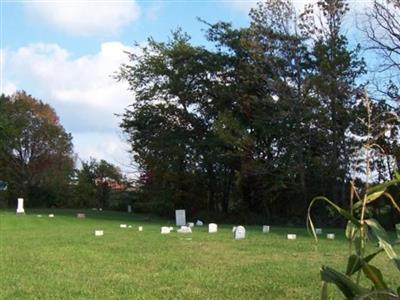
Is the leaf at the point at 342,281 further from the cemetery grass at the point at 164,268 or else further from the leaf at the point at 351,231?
the cemetery grass at the point at 164,268

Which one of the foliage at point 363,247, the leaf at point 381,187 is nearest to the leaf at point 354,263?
the foliage at point 363,247

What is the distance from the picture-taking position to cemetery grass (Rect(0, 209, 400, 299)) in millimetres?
7094

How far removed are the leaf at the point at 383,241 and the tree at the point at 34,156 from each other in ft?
155

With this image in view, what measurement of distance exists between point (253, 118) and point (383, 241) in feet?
93.0

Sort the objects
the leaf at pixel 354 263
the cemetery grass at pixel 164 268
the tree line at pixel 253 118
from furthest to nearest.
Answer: the tree line at pixel 253 118, the cemetery grass at pixel 164 268, the leaf at pixel 354 263

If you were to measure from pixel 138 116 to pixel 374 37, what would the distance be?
552 inches

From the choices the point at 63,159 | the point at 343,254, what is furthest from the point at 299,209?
the point at 63,159

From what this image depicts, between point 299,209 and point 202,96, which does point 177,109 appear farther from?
point 299,209

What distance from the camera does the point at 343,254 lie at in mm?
11414

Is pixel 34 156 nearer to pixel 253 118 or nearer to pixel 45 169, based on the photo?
pixel 45 169

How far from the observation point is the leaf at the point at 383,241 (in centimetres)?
217

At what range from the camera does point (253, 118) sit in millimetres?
30422

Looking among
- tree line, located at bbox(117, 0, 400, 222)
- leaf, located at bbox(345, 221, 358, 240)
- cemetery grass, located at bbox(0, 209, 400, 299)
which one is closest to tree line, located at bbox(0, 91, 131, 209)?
tree line, located at bbox(117, 0, 400, 222)

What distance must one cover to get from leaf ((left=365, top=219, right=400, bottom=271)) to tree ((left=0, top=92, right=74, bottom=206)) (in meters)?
47.2
